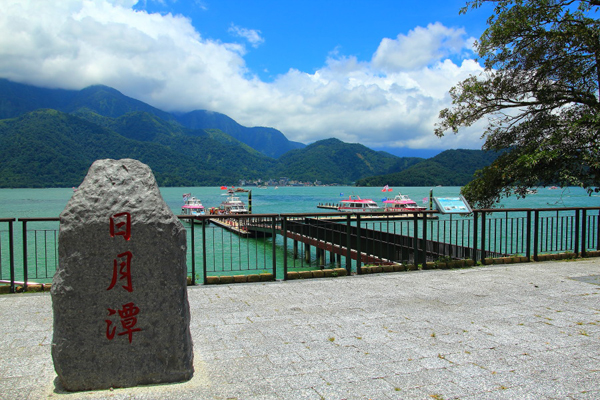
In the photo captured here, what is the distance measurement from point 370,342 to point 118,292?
262cm

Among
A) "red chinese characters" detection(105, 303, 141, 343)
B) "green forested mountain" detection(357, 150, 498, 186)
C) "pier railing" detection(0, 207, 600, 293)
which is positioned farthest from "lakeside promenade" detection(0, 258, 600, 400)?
"green forested mountain" detection(357, 150, 498, 186)

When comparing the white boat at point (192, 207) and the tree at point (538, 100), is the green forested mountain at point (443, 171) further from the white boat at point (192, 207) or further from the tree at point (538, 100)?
the tree at point (538, 100)

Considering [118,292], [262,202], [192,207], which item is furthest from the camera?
[262,202]

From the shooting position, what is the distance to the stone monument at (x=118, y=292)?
3314mm

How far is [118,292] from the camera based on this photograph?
11.1ft

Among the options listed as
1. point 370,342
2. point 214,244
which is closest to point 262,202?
point 214,244

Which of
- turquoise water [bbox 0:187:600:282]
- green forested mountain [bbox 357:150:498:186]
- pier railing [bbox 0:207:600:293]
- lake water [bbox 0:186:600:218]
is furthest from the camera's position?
green forested mountain [bbox 357:150:498:186]

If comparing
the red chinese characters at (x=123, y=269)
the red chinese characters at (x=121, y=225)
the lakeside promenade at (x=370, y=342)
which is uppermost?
the red chinese characters at (x=121, y=225)

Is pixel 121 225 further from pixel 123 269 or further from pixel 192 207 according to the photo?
pixel 192 207

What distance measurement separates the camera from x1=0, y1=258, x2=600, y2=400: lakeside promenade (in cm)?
338

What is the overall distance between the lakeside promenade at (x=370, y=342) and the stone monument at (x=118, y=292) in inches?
7.9

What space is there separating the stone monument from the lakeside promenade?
202 millimetres

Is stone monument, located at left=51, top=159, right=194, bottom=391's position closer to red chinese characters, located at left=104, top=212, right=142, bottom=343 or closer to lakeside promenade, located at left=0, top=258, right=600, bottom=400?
red chinese characters, located at left=104, top=212, right=142, bottom=343

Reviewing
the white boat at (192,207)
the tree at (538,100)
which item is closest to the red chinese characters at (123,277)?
the tree at (538,100)
